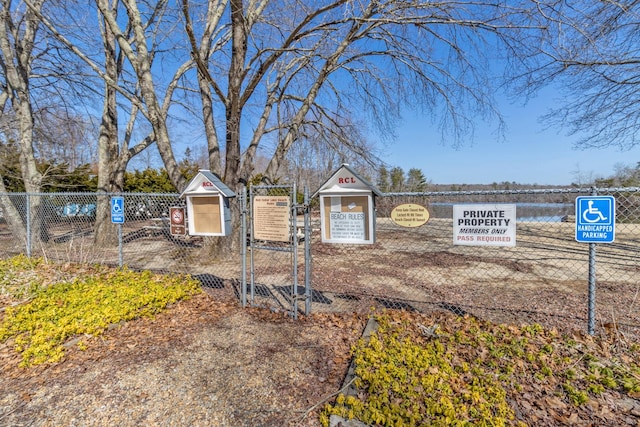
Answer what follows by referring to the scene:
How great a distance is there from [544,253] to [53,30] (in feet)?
42.1

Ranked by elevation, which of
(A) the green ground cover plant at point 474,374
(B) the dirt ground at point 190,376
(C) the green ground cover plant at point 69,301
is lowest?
(B) the dirt ground at point 190,376

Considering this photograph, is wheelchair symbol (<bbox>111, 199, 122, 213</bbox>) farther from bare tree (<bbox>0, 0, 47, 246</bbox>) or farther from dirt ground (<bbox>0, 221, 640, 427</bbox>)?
bare tree (<bbox>0, 0, 47, 246</bbox>)

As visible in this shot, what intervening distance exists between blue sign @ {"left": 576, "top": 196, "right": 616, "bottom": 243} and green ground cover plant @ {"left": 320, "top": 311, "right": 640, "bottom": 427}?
3.39 feet

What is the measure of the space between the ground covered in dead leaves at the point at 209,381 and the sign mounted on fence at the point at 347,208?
43.6 inches

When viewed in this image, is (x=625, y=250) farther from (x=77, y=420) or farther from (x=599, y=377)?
(x=77, y=420)

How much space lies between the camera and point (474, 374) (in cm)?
253

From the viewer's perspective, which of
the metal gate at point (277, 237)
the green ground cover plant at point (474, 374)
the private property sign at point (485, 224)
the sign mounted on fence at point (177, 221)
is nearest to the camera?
the green ground cover plant at point (474, 374)

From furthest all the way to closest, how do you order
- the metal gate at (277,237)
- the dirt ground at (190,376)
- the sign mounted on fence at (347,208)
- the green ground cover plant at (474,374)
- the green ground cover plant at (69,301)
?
the metal gate at (277,237) < the sign mounted on fence at (347,208) < the green ground cover plant at (69,301) < the dirt ground at (190,376) < the green ground cover plant at (474,374)

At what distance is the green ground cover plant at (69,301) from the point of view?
324 cm

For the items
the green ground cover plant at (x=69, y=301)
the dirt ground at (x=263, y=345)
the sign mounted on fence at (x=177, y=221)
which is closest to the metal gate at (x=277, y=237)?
the dirt ground at (x=263, y=345)

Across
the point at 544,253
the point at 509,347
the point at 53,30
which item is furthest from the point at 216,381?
the point at 544,253

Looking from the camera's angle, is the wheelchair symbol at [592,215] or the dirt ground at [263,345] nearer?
the dirt ground at [263,345]

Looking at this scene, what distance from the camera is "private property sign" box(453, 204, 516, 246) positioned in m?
3.11

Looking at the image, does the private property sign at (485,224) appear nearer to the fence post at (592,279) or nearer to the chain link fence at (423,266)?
the chain link fence at (423,266)
